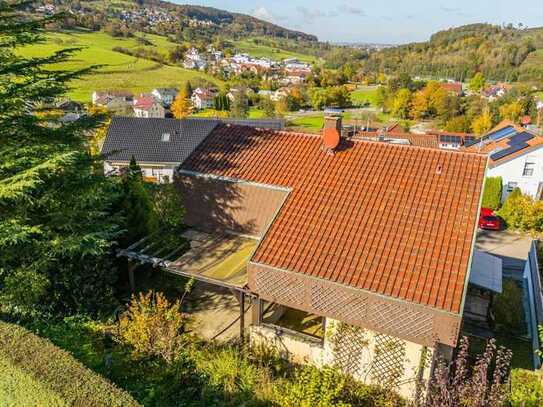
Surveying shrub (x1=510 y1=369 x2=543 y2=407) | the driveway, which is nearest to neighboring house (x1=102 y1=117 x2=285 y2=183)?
the driveway

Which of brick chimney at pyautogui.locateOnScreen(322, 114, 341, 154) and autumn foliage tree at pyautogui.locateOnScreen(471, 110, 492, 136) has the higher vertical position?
brick chimney at pyautogui.locateOnScreen(322, 114, 341, 154)

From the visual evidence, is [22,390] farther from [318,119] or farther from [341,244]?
[318,119]

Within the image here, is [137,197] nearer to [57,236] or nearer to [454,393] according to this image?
[57,236]

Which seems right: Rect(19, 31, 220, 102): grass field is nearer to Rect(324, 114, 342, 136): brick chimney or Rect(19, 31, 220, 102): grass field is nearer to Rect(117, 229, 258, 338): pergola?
Rect(117, 229, 258, 338): pergola

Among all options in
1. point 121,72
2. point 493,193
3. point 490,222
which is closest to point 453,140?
point 493,193

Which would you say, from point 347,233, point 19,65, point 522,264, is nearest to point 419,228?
point 347,233

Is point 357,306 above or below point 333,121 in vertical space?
below
